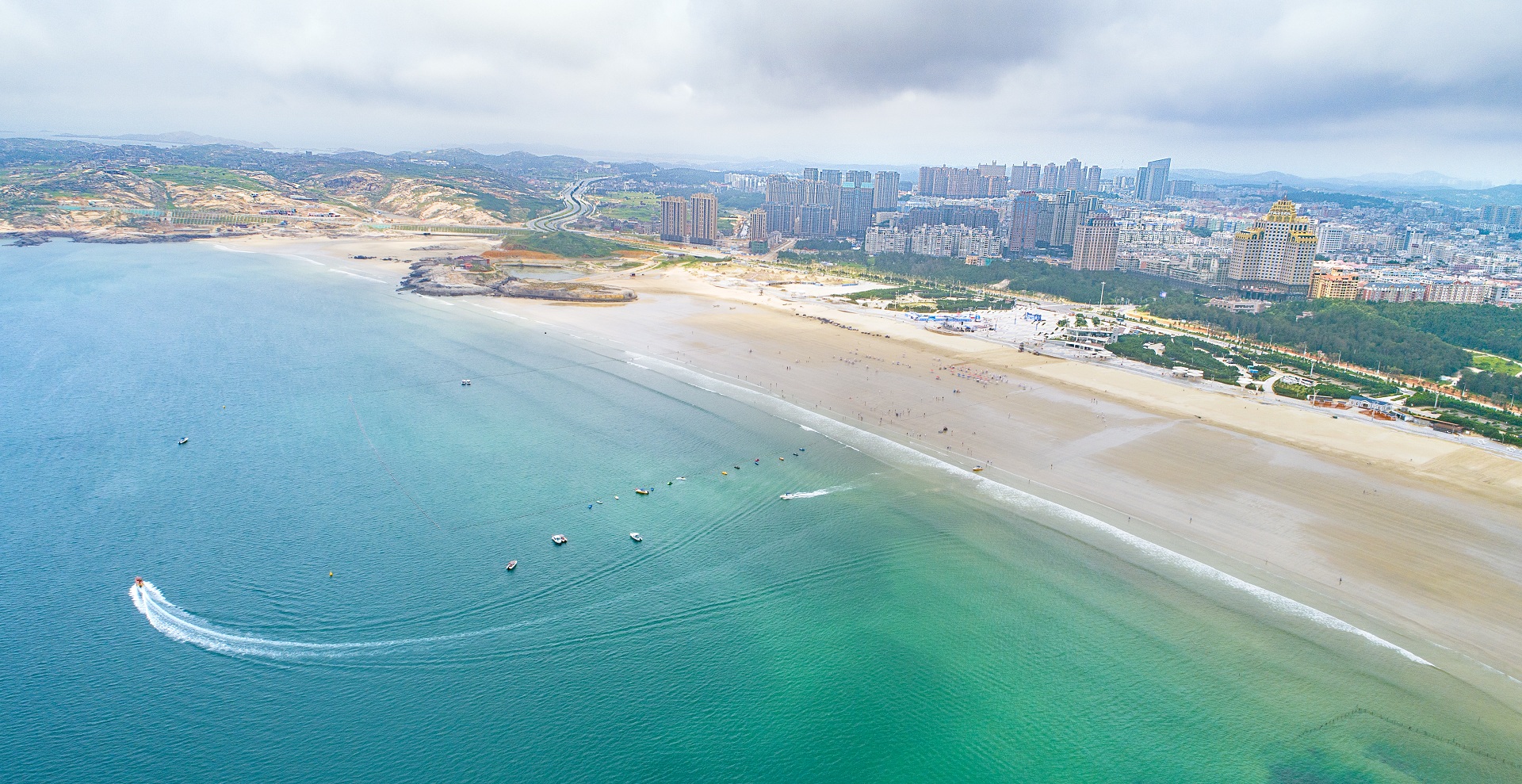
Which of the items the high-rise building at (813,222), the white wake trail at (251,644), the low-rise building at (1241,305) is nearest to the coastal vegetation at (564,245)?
the high-rise building at (813,222)

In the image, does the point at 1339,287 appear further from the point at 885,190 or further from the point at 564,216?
the point at 564,216

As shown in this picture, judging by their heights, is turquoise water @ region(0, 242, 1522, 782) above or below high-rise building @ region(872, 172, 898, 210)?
below

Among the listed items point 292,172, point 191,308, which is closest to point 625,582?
point 191,308

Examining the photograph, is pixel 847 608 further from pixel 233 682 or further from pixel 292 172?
pixel 292 172

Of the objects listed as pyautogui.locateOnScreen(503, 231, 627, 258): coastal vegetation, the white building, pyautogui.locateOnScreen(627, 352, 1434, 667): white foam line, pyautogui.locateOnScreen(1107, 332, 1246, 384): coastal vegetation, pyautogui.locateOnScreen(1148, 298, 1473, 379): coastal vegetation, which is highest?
the white building

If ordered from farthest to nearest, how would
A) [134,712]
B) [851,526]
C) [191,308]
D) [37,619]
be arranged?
[191,308] < [851,526] < [37,619] < [134,712]

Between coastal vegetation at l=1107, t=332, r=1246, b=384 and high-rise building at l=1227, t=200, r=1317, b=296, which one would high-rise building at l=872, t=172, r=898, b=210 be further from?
coastal vegetation at l=1107, t=332, r=1246, b=384

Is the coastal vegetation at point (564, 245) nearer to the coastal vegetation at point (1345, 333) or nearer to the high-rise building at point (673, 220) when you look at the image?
the high-rise building at point (673, 220)

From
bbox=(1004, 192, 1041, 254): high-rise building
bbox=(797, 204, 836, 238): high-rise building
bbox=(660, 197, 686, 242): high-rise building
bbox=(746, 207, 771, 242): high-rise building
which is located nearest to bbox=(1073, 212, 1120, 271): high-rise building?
bbox=(1004, 192, 1041, 254): high-rise building
